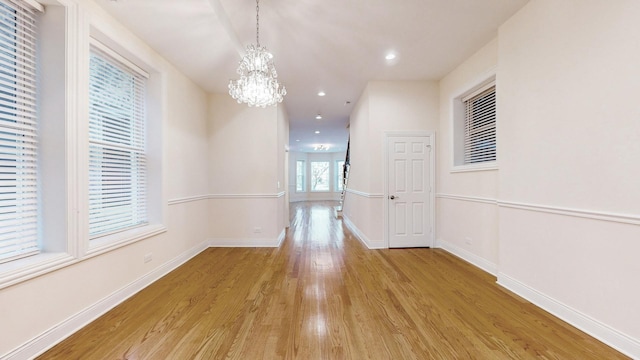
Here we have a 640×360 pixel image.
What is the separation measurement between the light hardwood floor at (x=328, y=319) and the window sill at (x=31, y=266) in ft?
1.88

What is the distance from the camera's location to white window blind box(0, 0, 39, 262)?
5.76ft

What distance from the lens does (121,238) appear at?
2.57m

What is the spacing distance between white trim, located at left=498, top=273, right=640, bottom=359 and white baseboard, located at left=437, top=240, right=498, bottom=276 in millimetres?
442

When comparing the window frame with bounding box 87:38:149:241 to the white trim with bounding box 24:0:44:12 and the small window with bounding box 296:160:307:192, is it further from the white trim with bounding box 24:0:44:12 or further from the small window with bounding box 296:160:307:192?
the small window with bounding box 296:160:307:192

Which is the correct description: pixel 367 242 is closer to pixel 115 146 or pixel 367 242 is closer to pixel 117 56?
pixel 115 146

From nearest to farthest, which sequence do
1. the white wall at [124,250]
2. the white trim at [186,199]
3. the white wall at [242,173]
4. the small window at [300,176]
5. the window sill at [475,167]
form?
the white wall at [124,250]
the window sill at [475,167]
the white trim at [186,199]
the white wall at [242,173]
the small window at [300,176]

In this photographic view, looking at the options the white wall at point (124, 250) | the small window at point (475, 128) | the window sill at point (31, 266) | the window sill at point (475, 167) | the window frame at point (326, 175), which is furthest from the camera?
the window frame at point (326, 175)

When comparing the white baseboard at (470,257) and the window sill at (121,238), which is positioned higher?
the window sill at (121,238)

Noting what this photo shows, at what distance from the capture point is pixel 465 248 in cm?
371

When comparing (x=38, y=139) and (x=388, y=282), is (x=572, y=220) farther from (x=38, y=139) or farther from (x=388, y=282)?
(x=38, y=139)

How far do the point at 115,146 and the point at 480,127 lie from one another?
4610 millimetres

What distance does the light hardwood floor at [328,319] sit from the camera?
178cm

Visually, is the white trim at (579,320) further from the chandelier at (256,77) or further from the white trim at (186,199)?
the white trim at (186,199)

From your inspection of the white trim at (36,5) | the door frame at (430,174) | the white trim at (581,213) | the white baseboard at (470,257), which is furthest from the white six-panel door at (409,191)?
the white trim at (36,5)
